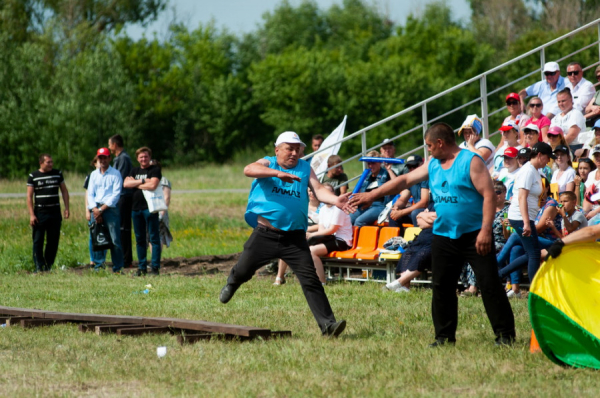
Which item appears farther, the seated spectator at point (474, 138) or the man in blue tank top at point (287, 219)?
the seated spectator at point (474, 138)

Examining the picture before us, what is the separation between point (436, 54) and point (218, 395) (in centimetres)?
6271

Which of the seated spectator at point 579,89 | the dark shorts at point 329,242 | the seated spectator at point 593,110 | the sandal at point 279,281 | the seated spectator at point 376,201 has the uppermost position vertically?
the seated spectator at point 579,89

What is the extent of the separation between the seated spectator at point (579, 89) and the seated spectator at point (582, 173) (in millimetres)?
2823

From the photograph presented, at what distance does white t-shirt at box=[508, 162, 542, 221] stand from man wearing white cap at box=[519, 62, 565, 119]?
399 cm

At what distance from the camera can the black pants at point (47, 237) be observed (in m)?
14.8

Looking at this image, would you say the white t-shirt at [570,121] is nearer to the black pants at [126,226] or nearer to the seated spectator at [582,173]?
the seated spectator at [582,173]

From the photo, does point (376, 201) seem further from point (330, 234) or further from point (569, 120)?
point (569, 120)

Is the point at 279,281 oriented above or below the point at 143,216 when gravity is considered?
below

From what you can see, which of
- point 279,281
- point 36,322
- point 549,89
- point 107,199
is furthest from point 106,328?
point 549,89

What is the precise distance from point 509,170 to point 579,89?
11.6 ft

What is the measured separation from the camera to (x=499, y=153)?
12867 millimetres

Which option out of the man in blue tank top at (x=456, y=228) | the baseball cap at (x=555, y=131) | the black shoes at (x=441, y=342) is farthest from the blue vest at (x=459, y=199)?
the baseball cap at (x=555, y=131)

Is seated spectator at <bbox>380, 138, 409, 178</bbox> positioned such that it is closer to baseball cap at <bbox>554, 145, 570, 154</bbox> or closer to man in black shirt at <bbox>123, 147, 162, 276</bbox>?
baseball cap at <bbox>554, 145, 570, 154</bbox>

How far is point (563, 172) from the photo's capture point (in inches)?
458
